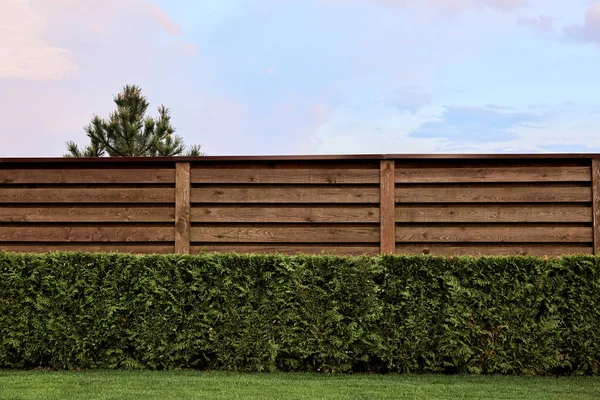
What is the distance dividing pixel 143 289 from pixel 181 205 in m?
1.38

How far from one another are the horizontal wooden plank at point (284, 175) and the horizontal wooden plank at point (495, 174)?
50 cm

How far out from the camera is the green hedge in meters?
6.41

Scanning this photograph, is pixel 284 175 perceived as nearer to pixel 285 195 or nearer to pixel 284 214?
pixel 285 195

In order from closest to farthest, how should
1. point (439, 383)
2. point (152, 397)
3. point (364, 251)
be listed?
point (152, 397) → point (439, 383) → point (364, 251)

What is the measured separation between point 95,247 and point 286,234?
256 cm

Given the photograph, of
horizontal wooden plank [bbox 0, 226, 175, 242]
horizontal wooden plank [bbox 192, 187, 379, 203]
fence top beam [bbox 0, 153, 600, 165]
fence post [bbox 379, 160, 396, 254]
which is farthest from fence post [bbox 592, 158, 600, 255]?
horizontal wooden plank [bbox 0, 226, 175, 242]

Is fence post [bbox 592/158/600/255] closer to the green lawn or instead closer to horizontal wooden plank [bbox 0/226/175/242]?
the green lawn

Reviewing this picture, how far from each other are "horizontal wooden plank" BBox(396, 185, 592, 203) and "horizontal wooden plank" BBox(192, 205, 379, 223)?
1.74 ft

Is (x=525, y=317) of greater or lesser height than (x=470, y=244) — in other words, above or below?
below

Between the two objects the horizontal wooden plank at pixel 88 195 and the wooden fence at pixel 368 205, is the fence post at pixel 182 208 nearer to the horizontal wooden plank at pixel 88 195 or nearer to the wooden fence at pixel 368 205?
the wooden fence at pixel 368 205

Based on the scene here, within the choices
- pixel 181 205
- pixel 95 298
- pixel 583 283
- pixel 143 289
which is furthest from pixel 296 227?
pixel 583 283

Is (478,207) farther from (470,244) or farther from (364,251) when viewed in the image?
(364,251)

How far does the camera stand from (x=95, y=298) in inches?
262

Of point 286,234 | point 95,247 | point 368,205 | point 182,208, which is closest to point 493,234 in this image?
point 368,205
